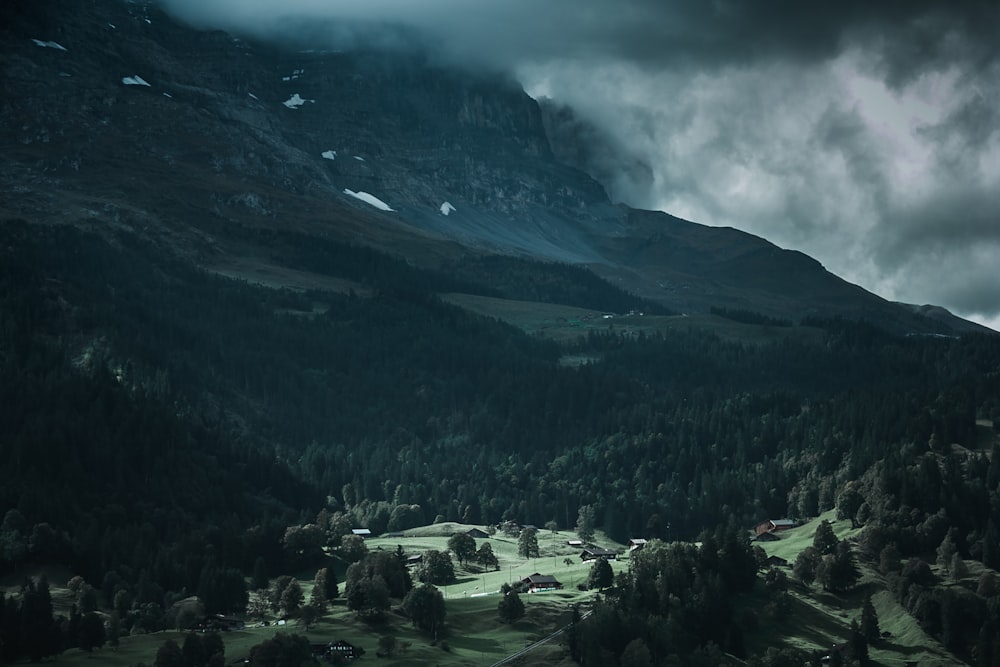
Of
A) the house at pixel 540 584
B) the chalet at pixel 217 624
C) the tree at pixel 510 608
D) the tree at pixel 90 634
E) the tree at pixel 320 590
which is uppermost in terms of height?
the house at pixel 540 584

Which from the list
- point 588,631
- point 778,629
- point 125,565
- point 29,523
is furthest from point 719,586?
point 29,523

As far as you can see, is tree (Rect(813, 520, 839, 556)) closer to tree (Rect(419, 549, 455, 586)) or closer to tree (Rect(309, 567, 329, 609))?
tree (Rect(419, 549, 455, 586))

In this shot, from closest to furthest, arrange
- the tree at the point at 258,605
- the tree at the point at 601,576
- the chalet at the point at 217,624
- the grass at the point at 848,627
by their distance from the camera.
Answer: the chalet at the point at 217,624
the grass at the point at 848,627
the tree at the point at 258,605
the tree at the point at 601,576

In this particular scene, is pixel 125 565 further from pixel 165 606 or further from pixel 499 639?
pixel 499 639

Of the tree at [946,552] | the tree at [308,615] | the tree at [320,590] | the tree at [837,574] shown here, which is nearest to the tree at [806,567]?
the tree at [837,574]

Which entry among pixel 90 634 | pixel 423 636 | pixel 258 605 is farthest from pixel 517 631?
pixel 90 634

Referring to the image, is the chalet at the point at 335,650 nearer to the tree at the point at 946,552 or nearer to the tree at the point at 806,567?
the tree at the point at 806,567

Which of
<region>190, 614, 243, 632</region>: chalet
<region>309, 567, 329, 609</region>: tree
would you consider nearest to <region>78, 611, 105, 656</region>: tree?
<region>190, 614, 243, 632</region>: chalet

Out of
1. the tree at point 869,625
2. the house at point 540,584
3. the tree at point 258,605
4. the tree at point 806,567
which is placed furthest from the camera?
the house at point 540,584
